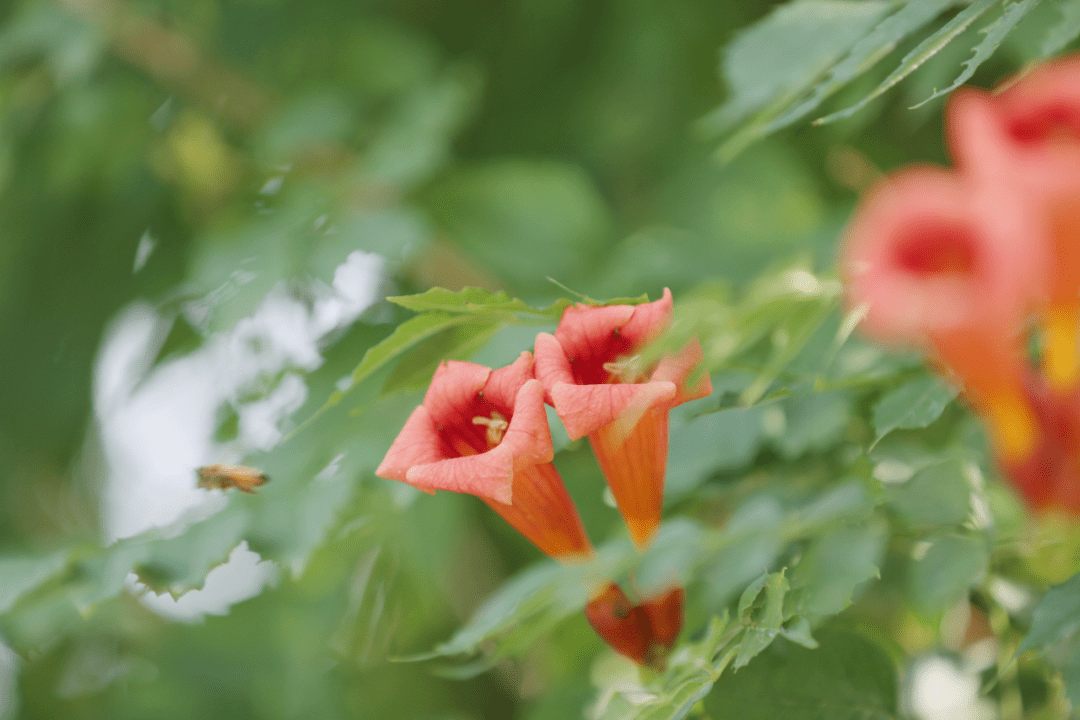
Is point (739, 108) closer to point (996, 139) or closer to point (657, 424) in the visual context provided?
point (657, 424)

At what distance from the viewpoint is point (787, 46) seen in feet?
2.31

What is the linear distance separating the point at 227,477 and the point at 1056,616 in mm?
546

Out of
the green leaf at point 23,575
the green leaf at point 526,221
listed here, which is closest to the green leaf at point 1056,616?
the green leaf at point 23,575

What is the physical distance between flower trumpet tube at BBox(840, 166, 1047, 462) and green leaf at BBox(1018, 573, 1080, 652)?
0.24 m

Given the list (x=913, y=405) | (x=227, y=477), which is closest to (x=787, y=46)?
(x=913, y=405)

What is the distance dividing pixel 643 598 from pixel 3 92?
1267 millimetres

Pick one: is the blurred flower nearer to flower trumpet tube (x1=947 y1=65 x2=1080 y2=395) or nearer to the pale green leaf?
the pale green leaf

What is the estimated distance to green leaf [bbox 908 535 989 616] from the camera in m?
0.54

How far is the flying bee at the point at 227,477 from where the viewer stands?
0.61 m

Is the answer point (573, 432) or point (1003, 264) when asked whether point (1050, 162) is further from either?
point (573, 432)

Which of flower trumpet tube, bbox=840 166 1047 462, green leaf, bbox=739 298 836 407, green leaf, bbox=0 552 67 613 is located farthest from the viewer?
green leaf, bbox=0 552 67 613

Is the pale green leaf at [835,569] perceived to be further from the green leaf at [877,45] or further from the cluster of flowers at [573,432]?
the green leaf at [877,45]

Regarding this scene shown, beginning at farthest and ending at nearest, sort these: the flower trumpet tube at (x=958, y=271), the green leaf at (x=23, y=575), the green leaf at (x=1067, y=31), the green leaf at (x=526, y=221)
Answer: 1. the green leaf at (x=526, y=221)
2. the green leaf at (x=23, y=575)
3. the green leaf at (x=1067, y=31)
4. the flower trumpet tube at (x=958, y=271)

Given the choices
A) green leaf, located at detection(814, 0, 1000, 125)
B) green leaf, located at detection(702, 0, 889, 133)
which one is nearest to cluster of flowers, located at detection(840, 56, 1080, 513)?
green leaf, located at detection(814, 0, 1000, 125)
